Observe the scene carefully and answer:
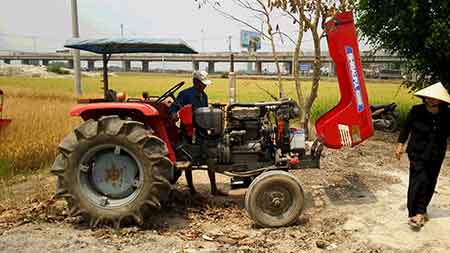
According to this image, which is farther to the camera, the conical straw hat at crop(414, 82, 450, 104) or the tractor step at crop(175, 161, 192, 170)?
the tractor step at crop(175, 161, 192, 170)

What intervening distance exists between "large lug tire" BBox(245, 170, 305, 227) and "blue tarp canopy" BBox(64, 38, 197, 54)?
1738 mm

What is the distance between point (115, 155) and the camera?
4.83 meters

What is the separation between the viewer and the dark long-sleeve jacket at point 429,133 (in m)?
4.77

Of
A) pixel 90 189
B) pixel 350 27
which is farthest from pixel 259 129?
pixel 90 189

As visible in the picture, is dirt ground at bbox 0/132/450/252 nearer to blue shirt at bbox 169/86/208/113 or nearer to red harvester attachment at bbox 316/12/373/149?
red harvester attachment at bbox 316/12/373/149

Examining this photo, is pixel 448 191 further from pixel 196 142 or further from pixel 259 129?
pixel 196 142

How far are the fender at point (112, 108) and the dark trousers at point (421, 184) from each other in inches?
106

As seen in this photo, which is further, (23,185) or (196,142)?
(23,185)

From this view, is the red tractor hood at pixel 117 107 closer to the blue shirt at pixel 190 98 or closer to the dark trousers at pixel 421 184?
the blue shirt at pixel 190 98

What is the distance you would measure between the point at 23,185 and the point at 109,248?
292cm

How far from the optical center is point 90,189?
4.82 m

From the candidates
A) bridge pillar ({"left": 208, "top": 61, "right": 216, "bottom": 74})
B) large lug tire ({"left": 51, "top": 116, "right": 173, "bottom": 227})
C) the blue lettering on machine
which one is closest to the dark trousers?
the blue lettering on machine

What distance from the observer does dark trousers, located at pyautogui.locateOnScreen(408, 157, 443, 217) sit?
4758 millimetres

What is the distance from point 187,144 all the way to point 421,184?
252 centimetres
